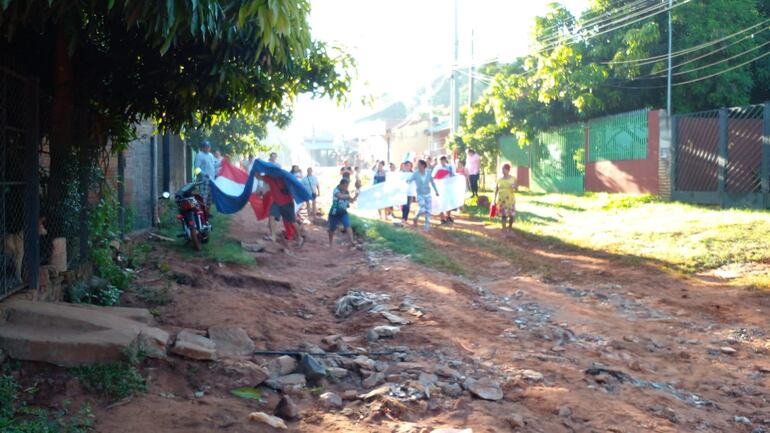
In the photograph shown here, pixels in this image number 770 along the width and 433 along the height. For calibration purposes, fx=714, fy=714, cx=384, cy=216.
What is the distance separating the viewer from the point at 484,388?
5262mm

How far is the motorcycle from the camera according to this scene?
10672mm

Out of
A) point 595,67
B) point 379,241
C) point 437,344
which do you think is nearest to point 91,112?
point 437,344

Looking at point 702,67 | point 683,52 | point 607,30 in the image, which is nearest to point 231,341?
point 683,52

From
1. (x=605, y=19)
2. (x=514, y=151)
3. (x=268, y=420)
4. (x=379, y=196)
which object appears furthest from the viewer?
(x=514, y=151)

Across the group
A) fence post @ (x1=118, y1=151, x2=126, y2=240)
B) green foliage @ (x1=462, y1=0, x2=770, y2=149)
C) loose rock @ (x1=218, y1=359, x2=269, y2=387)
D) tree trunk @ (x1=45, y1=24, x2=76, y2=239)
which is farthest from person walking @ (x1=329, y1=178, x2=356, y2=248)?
green foliage @ (x1=462, y1=0, x2=770, y2=149)

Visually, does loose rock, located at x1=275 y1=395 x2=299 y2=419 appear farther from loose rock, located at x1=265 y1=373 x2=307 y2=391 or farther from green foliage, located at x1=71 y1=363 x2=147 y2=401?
green foliage, located at x1=71 y1=363 x2=147 y2=401

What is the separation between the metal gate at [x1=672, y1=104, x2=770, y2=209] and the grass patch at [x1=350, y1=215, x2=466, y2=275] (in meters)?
7.06

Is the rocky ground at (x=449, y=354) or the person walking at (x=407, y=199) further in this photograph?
the person walking at (x=407, y=199)

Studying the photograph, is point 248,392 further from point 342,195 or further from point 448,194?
point 448,194

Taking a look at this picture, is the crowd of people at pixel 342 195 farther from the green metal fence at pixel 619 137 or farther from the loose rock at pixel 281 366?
the loose rock at pixel 281 366

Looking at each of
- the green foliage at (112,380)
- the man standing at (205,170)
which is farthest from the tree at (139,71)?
the man standing at (205,170)

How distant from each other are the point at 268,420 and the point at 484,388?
1.67 m

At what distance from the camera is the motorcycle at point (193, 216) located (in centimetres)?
1067

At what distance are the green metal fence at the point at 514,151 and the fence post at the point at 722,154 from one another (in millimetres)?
10402
